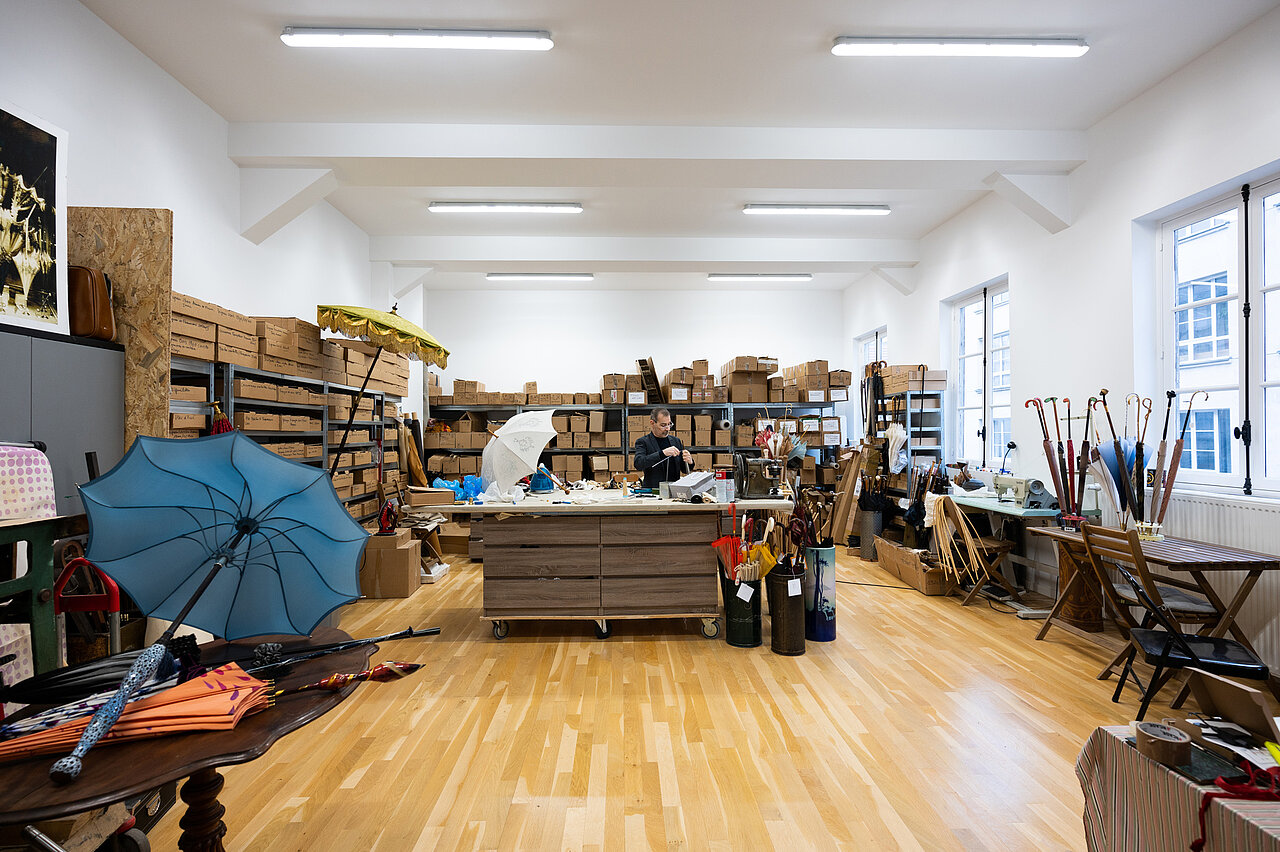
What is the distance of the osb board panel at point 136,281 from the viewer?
12.3ft

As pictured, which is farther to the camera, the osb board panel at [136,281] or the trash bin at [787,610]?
the trash bin at [787,610]

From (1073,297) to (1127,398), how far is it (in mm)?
1153

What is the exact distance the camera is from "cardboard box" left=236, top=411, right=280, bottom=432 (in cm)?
499

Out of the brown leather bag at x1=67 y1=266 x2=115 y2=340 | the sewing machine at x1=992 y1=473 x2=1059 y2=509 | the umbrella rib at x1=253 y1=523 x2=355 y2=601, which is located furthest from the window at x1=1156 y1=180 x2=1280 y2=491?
the brown leather bag at x1=67 y1=266 x2=115 y2=340

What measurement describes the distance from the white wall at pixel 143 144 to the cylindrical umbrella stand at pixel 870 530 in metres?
6.57

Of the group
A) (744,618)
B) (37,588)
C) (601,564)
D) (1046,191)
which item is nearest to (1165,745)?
(37,588)

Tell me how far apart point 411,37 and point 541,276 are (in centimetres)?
584

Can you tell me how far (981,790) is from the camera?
283 cm

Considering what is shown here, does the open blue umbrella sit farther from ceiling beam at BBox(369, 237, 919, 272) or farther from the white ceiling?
ceiling beam at BBox(369, 237, 919, 272)

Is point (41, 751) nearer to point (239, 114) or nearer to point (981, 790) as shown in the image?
point (981, 790)

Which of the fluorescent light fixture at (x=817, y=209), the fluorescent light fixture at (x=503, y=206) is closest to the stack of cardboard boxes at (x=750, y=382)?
the fluorescent light fixture at (x=817, y=209)

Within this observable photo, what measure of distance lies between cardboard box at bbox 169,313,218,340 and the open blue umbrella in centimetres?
278

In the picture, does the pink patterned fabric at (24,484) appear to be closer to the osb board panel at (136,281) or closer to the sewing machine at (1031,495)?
the osb board panel at (136,281)

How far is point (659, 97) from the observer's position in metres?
5.16
